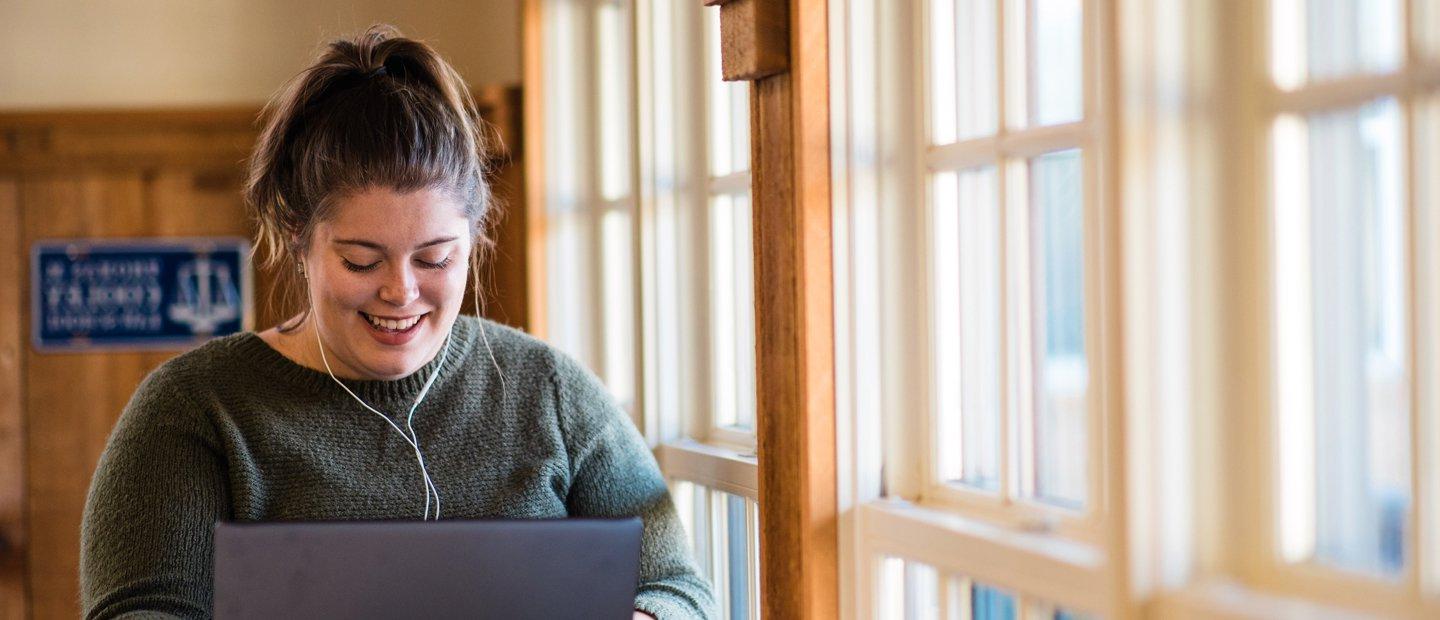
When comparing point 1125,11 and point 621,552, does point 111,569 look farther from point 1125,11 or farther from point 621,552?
point 1125,11

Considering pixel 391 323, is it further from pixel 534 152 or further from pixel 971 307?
pixel 534 152

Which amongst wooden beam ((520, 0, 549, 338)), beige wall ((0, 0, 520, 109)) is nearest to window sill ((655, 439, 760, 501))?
wooden beam ((520, 0, 549, 338))

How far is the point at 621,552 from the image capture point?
1.33 m

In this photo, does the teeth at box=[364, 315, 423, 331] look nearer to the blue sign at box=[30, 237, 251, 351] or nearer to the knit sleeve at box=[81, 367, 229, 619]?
the knit sleeve at box=[81, 367, 229, 619]

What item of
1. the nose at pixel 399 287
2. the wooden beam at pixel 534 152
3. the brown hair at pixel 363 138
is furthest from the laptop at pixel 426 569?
the wooden beam at pixel 534 152

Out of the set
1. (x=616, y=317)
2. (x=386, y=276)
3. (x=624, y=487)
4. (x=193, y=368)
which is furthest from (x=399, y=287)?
(x=616, y=317)

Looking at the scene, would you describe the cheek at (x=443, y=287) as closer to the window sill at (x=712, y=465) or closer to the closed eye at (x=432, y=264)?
the closed eye at (x=432, y=264)

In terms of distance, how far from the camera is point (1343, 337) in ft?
3.73

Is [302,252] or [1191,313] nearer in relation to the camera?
[1191,313]

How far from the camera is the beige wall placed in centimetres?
382

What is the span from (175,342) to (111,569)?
2.54 meters

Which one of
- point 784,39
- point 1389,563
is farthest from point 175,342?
point 1389,563

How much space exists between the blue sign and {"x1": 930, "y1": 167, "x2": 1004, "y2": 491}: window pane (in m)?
2.81

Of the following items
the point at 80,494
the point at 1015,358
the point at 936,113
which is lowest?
the point at 80,494
